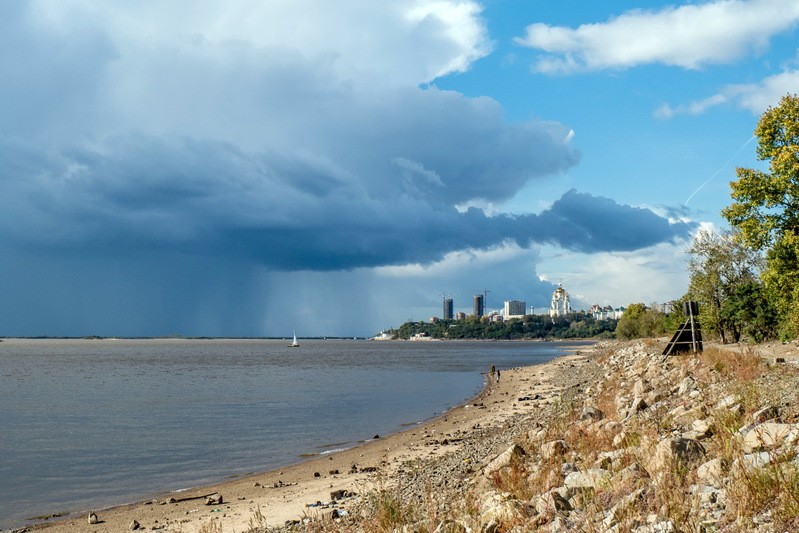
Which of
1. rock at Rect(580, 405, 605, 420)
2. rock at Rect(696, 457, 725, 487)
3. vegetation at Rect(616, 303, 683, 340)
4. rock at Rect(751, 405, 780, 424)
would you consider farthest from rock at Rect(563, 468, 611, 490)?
vegetation at Rect(616, 303, 683, 340)

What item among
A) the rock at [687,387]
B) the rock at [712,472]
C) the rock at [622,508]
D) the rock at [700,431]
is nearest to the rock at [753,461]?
the rock at [712,472]

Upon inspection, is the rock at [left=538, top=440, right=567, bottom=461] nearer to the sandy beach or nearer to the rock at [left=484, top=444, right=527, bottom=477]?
the rock at [left=484, top=444, right=527, bottom=477]

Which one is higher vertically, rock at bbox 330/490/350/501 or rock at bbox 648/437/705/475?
rock at bbox 648/437/705/475

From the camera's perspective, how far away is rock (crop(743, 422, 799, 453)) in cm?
1035

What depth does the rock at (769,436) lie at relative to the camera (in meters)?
10.4

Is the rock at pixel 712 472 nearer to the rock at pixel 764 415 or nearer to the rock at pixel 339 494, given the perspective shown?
the rock at pixel 764 415

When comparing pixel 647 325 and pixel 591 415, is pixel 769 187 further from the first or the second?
pixel 647 325

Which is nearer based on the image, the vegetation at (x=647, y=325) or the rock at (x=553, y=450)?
the rock at (x=553, y=450)

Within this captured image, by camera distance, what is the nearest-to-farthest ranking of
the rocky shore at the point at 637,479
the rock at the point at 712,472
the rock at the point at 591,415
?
the rocky shore at the point at 637,479
the rock at the point at 712,472
the rock at the point at 591,415

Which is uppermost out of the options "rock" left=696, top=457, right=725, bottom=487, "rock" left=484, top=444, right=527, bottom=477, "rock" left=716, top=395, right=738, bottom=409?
"rock" left=716, top=395, right=738, bottom=409

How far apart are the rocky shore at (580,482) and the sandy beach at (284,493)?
83 mm

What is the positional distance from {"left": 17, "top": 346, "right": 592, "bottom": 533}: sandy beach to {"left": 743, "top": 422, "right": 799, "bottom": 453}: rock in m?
7.07

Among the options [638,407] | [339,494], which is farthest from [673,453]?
[339,494]

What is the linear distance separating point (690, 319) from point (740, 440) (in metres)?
33.2
